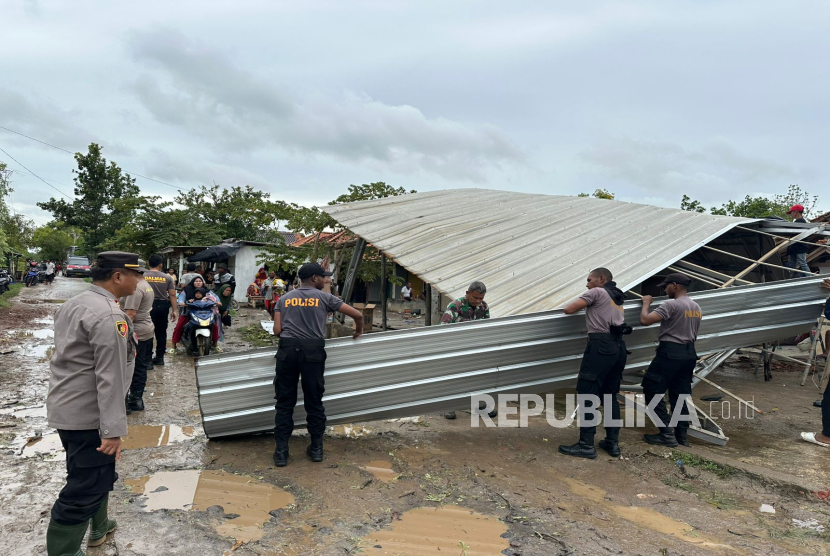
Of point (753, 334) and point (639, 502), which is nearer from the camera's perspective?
point (639, 502)

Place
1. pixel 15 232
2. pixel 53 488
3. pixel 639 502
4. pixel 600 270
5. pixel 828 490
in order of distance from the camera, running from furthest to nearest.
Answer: pixel 15 232 < pixel 600 270 < pixel 828 490 < pixel 639 502 < pixel 53 488

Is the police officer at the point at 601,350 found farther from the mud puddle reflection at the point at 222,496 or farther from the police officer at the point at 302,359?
the mud puddle reflection at the point at 222,496

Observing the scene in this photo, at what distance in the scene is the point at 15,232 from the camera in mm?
48062

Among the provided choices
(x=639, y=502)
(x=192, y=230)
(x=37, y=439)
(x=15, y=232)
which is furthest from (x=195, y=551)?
(x=15, y=232)

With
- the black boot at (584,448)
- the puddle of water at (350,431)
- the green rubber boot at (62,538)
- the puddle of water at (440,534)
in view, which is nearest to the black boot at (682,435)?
the black boot at (584,448)

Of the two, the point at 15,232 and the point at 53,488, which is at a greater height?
the point at 15,232

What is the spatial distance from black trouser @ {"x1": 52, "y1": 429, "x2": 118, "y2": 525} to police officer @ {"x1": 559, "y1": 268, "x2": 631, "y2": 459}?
3.86m

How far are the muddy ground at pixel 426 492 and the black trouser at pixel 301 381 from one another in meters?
0.35

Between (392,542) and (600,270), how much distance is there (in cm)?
315

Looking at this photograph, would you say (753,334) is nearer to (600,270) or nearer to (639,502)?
(600,270)

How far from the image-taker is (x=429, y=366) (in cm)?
481

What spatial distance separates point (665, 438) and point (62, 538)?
16.6 ft

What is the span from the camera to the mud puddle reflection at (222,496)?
10.8ft

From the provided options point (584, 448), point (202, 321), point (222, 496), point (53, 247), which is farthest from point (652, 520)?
point (53, 247)
